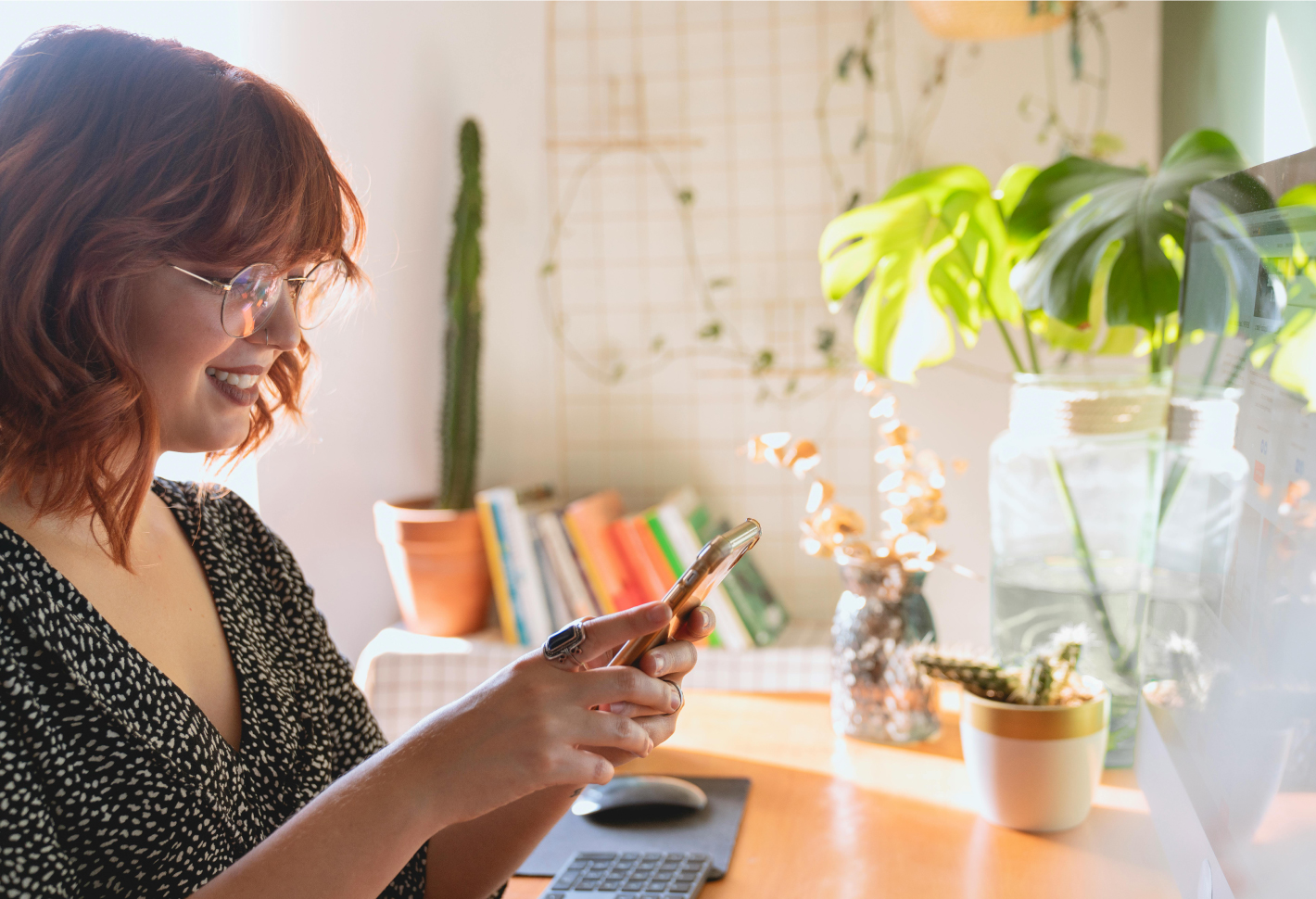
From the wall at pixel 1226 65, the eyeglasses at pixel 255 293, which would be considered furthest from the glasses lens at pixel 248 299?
the wall at pixel 1226 65

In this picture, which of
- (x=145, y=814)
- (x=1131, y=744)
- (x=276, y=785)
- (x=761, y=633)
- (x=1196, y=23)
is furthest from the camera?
(x=761, y=633)

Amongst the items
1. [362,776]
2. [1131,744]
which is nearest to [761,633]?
[1131,744]

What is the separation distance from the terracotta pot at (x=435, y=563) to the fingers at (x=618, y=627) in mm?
1194

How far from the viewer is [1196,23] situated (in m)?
1.48

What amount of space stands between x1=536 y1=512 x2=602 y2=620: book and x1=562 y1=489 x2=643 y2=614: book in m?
0.01

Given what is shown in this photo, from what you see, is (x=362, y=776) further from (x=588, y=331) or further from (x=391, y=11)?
(x=391, y=11)

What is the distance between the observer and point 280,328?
82 cm

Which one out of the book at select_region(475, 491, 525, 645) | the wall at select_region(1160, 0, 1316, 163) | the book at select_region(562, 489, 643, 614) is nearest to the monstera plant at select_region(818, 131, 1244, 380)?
the wall at select_region(1160, 0, 1316, 163)

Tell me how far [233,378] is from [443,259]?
1353 millimetres

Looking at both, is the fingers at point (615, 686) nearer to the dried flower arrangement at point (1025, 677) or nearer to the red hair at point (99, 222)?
the red hair at point (99, 222)

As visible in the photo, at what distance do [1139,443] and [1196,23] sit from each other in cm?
77

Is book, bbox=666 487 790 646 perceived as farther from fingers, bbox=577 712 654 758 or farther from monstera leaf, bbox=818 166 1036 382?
fingers, bbox=577 712 654 758

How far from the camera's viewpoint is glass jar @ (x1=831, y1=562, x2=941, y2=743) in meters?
1.20

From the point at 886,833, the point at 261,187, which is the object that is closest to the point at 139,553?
the point at 261,187
